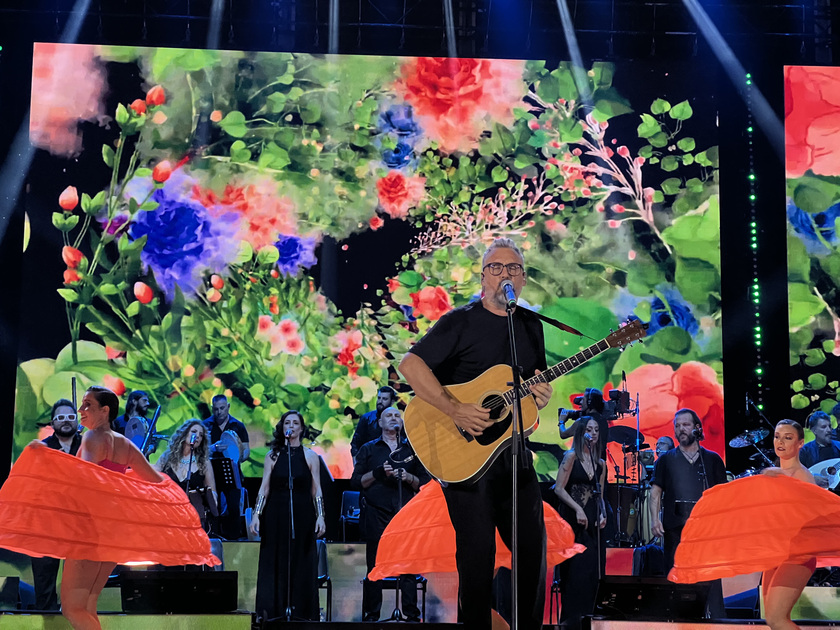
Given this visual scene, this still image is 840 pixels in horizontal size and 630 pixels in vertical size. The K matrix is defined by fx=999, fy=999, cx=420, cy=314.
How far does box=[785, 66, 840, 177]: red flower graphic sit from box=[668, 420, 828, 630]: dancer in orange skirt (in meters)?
5.26

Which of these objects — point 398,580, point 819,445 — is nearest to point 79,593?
point 398,580

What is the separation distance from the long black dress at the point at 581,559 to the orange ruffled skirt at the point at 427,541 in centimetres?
273

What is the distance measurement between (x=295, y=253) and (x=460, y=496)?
5.90m

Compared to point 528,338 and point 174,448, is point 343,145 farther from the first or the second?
point 528,338

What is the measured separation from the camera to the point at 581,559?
8180 mm

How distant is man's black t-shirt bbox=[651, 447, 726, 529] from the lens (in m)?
8.16

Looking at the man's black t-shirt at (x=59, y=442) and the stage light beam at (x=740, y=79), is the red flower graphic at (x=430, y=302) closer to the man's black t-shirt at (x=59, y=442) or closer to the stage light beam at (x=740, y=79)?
the man's black t-shirt at (x=59, y=442)

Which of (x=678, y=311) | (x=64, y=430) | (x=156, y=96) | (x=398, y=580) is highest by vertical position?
(x=156, y=96)

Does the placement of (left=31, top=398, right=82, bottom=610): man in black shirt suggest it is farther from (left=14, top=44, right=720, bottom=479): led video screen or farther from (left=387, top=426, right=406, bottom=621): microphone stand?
(left=387, top=426, right=406, bottom=621): microphone stand

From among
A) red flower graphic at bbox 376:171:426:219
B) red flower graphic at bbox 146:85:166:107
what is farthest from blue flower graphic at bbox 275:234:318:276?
red flower graphic at bbox 146:85:166:107

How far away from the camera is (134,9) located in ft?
31.9

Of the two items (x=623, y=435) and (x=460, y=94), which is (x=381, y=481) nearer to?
(x=623, y=435)

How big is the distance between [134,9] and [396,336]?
13.4 ft

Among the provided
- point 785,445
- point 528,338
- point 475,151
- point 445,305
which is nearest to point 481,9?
point 475,151
